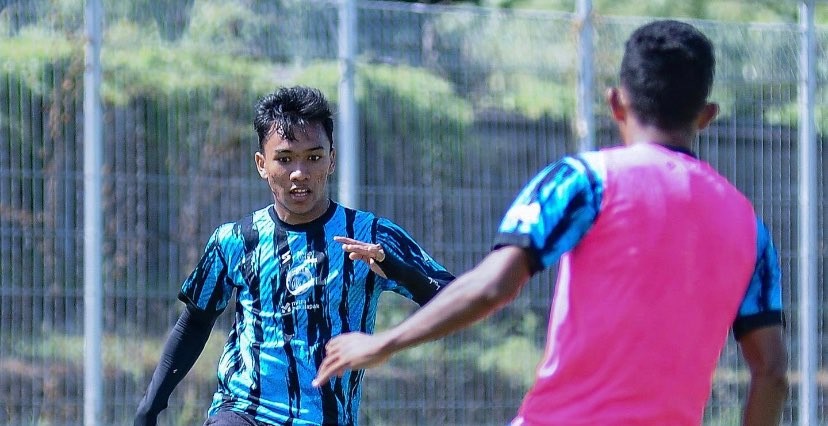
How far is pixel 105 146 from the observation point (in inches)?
348

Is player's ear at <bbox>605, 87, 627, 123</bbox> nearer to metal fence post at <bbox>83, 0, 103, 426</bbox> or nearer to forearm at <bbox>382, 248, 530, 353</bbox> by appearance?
forearm at <bbox>382, 248, 530, 353</bbox>

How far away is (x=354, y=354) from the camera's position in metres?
3.35

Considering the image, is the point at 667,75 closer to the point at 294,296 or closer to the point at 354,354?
the point at 354,354

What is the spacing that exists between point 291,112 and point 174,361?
3.30ft

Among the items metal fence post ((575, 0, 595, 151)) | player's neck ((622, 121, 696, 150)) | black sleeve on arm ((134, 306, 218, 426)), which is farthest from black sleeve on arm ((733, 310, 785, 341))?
metal fence post ((575, 0, 595, 151))

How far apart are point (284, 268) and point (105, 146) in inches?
156

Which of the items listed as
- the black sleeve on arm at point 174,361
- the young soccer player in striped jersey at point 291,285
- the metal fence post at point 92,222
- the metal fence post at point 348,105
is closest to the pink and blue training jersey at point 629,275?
the young soccer player in striped jersey at point 291,285

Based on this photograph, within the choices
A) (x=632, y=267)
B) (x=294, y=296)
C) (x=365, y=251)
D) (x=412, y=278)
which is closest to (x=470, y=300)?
(x=632, y=267)

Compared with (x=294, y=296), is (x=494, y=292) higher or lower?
higher

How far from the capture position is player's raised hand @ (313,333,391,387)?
3301mm

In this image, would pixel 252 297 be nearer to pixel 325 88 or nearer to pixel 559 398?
pixel 559 398

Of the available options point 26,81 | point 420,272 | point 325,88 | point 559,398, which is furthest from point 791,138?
point 559,398

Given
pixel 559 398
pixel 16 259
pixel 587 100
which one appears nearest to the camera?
pixel 559 398

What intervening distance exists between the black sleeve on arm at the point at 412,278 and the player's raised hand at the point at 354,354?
5.17ft
